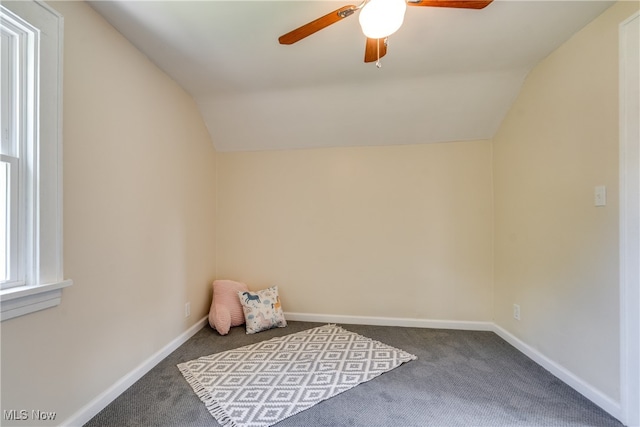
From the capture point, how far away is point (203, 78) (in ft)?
7.63

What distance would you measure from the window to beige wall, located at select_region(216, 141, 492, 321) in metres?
1.84

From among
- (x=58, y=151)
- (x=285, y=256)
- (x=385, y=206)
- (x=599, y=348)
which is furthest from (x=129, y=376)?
(x=599, y=348)

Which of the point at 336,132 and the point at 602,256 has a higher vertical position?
the point at 336,132

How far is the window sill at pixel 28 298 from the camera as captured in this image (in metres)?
1.16

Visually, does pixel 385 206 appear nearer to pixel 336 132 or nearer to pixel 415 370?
pixel 336 132

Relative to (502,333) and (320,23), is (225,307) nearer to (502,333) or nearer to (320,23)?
(320,23)

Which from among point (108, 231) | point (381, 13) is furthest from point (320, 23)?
point (108, 231)

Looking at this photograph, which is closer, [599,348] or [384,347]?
[599,348]

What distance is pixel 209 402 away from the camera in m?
1.68

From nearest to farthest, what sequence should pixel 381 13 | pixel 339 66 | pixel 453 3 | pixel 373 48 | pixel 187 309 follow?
pixel 381 13 → pixel 453 3 → pixel 373 48 → pixel 339 66 → pixel 187 309

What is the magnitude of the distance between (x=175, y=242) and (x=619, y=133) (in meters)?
2.98

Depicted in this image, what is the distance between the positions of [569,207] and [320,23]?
6.18 ft

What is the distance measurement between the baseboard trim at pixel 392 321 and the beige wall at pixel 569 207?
0.35 meters

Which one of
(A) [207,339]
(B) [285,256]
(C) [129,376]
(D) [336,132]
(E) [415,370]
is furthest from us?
(B) [285,256]
